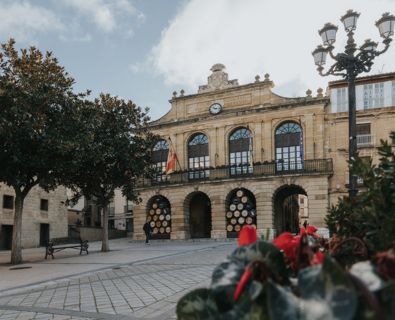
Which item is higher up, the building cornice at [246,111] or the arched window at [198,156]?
the building cornice at [246,111]

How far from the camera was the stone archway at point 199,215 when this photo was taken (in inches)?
1465

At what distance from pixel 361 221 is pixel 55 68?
15.6 meters

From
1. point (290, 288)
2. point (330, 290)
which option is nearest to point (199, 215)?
point (290, 288)

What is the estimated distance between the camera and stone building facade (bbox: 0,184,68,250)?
29084 millimetres

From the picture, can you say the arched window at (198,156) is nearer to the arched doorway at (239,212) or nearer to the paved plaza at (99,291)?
the arched doorway at (239,212)

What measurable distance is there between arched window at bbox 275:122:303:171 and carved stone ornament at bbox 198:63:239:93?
6.49m

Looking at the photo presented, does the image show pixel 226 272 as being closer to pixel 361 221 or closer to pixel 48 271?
pixel 361 221

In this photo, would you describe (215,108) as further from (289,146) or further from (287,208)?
(287,208)

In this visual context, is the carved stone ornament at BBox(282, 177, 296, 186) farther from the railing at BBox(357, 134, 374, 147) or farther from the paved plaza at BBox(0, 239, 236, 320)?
the paved plaza at BBox(0, 239, 236, 320)

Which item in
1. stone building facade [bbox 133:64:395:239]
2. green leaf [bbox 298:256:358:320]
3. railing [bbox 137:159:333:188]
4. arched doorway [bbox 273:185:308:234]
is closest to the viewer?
green leaf [bbox 298:256:358:320]

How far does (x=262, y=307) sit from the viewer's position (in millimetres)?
922

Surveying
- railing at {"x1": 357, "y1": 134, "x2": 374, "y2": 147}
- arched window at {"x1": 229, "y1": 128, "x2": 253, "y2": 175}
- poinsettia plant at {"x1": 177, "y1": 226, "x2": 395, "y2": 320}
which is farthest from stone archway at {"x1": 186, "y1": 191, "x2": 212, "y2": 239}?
poinsettia plant at {"x1": 177, "y1": 226, "x2": 395, "y2": 320}

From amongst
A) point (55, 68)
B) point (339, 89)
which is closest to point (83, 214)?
point (339, 89)

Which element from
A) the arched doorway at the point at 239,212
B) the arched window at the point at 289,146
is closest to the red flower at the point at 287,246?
the arched window at the point at 289,146
